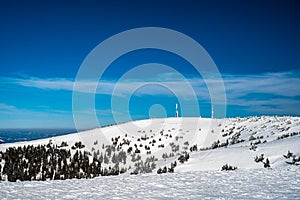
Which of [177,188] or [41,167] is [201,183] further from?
[41,167]

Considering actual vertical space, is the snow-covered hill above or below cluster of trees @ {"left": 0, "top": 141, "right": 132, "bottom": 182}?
above

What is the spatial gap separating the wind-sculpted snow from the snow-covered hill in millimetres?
3511

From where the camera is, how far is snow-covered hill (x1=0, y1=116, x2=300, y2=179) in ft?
46.7

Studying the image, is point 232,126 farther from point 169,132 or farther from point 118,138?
point 118,138

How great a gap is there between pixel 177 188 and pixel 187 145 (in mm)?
16364

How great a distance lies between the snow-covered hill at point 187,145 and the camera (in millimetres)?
14227

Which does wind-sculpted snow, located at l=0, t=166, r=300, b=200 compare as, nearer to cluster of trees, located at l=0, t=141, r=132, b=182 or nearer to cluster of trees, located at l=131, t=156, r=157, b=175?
cluster of trees, located at l=0, t=141, r=132, b=182

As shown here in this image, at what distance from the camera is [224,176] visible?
10.2 m

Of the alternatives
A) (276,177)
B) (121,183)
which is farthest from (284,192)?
(121,183)

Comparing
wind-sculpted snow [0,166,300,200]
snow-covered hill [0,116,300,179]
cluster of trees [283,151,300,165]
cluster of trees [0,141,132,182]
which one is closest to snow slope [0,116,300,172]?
snow-covered hill [0,116,300,179]

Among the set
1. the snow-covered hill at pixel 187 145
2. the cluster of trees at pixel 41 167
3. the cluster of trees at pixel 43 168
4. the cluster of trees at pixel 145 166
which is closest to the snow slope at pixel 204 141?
the snow-covered hill at pixel 187 145

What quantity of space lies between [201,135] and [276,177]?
1872 centimetres

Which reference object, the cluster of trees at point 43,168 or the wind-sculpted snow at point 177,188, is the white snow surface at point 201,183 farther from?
the cluster of trees at point 43,168

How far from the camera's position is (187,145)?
24406 millimetres
